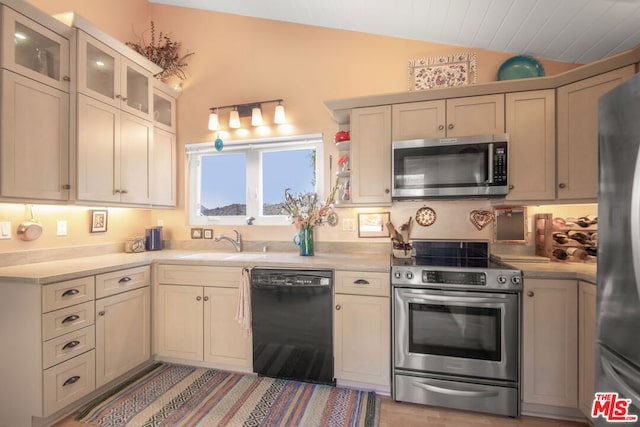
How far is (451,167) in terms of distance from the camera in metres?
2.11

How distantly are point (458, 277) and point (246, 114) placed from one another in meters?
2.39

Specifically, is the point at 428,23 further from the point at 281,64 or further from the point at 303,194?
the point at 303,194

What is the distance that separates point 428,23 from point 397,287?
81.2 inches

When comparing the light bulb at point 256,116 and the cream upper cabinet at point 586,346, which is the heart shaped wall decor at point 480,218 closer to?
the cream upper cabinet at point 586,346

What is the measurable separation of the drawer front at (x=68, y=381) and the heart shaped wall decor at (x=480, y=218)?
2.98 m

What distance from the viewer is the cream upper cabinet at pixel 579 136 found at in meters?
1.84

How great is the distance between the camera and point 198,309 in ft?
7.55

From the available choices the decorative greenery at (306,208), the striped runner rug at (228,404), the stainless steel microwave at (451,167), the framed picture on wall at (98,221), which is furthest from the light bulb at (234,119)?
the striped runner rug at (228,404)

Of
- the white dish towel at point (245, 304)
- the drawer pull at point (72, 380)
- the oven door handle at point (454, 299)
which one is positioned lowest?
the drawer pull at point (72, 380)

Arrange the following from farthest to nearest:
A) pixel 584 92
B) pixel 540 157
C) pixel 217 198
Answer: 1. pixel 217 198
2. pixel 540 157
3. pixel 584 92

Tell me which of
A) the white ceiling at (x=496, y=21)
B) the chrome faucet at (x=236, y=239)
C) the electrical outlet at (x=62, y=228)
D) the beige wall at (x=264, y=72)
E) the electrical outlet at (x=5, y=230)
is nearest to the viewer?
the white ceiling at (x=496, y=21)

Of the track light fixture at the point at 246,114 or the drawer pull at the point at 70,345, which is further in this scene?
the track light fixture at the point at 246,114

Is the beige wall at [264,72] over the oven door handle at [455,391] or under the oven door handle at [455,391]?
over

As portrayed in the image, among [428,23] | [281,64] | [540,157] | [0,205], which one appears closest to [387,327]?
[540,157]
